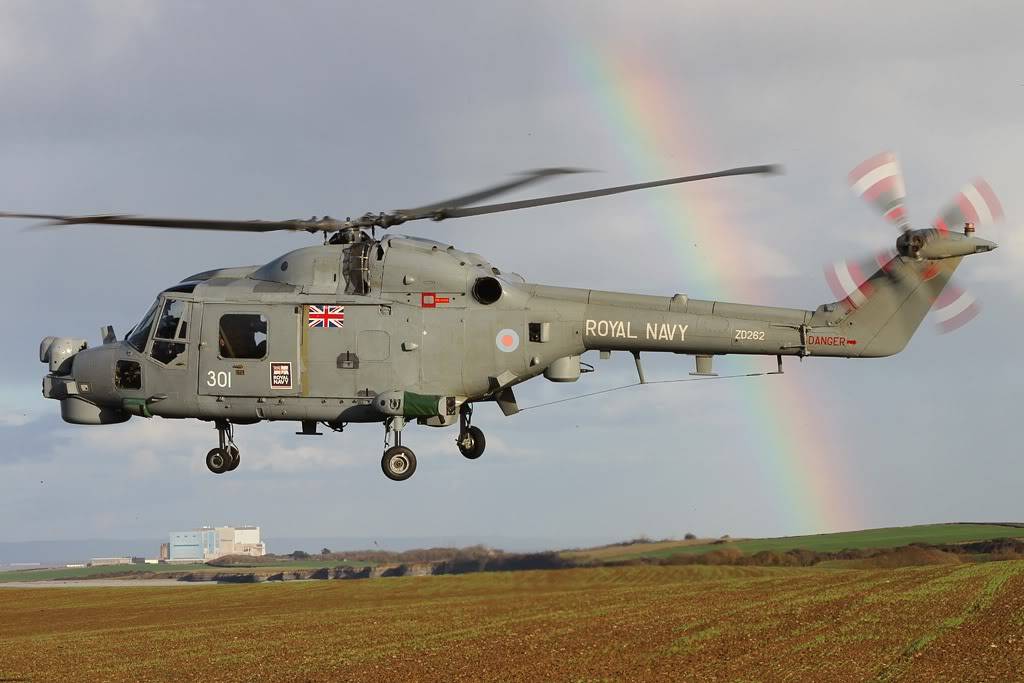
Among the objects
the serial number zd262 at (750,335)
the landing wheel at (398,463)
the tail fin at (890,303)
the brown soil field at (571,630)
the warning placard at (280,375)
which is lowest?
the brown soil field at (571,630)

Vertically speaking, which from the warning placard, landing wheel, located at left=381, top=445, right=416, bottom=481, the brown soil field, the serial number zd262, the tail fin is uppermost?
the tail fin

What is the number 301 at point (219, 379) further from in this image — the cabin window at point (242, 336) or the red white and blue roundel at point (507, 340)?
the red white and blue roundel at point (507, 340)

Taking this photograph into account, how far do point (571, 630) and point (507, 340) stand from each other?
26.6 m

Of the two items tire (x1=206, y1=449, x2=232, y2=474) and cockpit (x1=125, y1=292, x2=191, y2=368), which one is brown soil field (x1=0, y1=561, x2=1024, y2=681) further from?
cockpit (x1=125, y1=292, x2=191, y2=368)

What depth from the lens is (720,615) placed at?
163 ft

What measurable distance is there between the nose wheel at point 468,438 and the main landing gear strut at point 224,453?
4825 millimetres

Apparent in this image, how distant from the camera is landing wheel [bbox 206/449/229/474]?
78.6 ft

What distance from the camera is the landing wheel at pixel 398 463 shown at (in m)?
Result: 22.6

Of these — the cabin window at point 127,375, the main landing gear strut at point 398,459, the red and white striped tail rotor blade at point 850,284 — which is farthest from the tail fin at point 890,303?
the cabin window at point 127,375

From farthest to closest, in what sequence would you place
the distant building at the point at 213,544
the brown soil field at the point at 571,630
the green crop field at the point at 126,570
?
the distant building at the point at 213,544, the green crop field at the point at 126,570, the brown soil field at the point at 571,630

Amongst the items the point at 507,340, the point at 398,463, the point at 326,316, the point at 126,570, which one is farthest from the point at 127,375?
the point at 126,570

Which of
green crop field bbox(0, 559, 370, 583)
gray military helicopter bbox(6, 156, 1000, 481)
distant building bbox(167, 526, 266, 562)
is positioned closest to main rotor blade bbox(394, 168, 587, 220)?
gray military helicopter bbox(6, 156, 1000, 481)

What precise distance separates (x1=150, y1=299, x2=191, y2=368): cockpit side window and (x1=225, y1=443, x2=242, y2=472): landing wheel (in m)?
2.03

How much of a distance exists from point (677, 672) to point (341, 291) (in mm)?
16272
